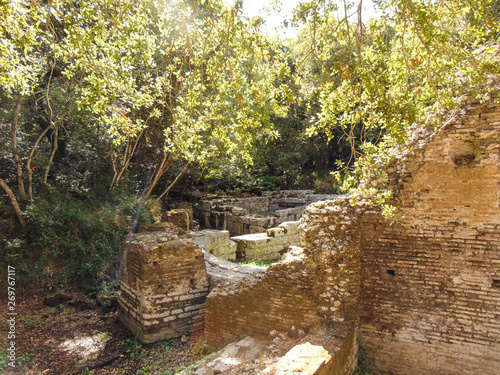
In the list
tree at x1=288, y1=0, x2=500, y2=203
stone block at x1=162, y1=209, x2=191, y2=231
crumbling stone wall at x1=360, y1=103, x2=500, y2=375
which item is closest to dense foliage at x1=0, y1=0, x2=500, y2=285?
tree at x1=288, y1=0, x2=500, y2=203

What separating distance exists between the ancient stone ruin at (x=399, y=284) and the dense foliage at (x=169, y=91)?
482mm

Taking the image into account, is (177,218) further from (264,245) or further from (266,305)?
(266,305)

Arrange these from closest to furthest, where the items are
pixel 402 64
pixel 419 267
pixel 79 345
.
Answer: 1. pixel 402 64
2. pixel 419 267
3. pixel 79 345

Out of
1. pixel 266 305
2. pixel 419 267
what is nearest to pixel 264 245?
pixel 266 305

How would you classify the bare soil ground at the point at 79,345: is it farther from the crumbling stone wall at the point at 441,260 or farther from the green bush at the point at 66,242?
the crumbling stone wall at the point at 441,260

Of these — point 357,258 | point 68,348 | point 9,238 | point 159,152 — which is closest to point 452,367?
point 357,258

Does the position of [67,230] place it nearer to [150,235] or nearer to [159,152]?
[150,235]

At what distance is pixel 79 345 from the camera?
18.6 feet

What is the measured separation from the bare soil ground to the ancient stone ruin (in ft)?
3.08

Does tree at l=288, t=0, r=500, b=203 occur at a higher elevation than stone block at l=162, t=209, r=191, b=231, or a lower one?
higher

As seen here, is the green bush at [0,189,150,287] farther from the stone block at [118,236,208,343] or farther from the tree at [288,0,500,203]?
the tree at [288,0,500,203]

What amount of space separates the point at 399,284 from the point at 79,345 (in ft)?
18.3

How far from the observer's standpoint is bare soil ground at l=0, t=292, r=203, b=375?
Answer: 16.3 feet

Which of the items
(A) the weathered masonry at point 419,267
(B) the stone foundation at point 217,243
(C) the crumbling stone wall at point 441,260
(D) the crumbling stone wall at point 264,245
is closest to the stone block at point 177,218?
(B) the stone foundation at point 217,243
